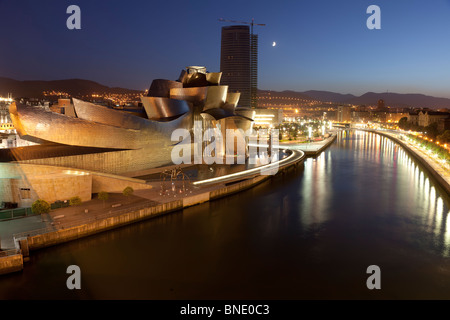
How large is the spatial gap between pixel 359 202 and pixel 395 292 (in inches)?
355

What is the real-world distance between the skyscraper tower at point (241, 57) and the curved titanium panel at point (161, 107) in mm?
82710

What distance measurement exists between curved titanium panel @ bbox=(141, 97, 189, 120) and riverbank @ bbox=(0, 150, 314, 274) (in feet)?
19.2

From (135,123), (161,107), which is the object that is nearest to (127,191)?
(135,123)

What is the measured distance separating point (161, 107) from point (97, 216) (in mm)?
10139

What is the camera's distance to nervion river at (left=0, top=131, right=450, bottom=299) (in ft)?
29.8

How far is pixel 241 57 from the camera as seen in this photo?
103 m

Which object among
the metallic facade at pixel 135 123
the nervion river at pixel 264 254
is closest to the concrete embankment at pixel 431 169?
the nervion river at pixel 264 254

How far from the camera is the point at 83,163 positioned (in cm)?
1580

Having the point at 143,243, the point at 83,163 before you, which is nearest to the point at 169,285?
the point at 143,243

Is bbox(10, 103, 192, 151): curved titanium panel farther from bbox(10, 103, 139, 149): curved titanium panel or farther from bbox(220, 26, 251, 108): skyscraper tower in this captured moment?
bbox(220, 26, 251, 108): skyscraper tower

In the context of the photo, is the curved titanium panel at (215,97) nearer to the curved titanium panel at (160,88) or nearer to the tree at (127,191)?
the curved titanium panel at (160,88)

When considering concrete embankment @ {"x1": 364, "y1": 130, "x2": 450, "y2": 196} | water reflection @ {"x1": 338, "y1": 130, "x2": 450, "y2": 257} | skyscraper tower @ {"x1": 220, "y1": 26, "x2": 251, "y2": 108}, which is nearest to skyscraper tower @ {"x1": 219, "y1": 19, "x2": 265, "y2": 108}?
skyscraper tower @ {"x1": 220, "y1": 26, "x2": 251, "y2": 108}

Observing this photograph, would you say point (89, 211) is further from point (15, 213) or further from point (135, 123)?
point (135, 123)
